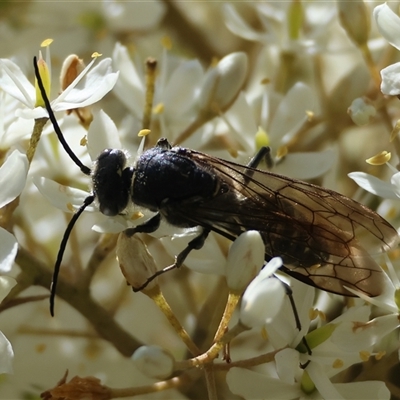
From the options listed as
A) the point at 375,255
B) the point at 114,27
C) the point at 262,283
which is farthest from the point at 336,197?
the point at 114,27

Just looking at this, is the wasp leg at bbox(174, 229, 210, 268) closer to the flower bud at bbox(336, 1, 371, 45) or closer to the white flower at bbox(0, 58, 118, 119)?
the white flower at bbox(0, 58, 118, 119)

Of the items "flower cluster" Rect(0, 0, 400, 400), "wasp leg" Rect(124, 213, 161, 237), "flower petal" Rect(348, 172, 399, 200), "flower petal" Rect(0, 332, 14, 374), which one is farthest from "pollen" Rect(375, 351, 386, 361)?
"flower petal" Rect(0, 332, 14, 374)

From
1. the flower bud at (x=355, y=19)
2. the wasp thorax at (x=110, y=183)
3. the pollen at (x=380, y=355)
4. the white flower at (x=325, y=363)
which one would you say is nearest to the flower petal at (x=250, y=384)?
the white flower at (x=325, y=363)

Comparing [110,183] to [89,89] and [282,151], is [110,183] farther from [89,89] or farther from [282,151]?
[282,151]

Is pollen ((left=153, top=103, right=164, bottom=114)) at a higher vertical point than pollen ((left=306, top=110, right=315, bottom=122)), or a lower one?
higher

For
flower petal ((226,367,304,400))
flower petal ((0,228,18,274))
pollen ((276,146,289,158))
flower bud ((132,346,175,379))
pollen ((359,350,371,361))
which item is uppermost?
flower petal ((0,228,18,274))

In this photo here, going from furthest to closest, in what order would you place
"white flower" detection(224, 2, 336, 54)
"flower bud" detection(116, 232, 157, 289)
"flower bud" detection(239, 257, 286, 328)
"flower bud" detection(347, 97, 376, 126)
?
"white flower" detection(224, 2, 336, 54)
"flower bud" detection(347, 97, 376, 126)
"flower bud" detection(116, 232, 157, 289)
"flower bud" detection(239, 257, 286, 328)

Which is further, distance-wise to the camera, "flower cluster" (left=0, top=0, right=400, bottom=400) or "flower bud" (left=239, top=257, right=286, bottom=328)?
"flower cluster" (left=0, top=0, right=400, bottom=400)

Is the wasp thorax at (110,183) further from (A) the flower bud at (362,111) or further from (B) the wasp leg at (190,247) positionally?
(A) the flower bud at (362,111)

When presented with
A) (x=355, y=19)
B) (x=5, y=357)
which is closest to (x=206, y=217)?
(x=5, y=357)
